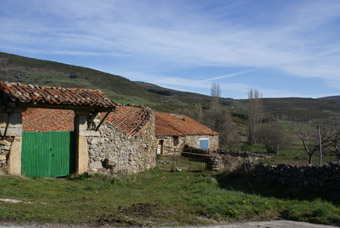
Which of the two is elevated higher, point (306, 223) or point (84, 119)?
point (84, 119)

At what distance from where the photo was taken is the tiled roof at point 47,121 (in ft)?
60.8

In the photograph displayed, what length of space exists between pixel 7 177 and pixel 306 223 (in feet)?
28.6

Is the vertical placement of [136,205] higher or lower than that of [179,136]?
lower

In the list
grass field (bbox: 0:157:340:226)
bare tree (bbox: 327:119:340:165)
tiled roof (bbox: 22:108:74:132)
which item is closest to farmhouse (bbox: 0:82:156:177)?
grass field (bbox: 0:157:340:226)

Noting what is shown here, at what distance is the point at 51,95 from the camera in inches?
444

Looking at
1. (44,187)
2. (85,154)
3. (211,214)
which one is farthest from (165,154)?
(211,214)

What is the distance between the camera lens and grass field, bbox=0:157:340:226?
22.1 feet

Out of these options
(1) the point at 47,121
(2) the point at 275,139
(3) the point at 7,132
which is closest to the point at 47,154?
(3) the point at 7,132

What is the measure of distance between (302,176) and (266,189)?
1.36 meters

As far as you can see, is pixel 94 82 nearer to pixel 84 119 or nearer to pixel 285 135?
pixel 285 135

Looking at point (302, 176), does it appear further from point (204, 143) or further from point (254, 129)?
point (254, 129)

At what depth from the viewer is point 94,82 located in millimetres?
78875

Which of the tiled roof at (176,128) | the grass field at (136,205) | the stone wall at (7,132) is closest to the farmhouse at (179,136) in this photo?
the tiled roof at (176,128)

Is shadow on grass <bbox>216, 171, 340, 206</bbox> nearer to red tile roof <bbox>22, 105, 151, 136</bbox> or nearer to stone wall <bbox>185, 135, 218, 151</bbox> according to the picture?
red tile roof <bbox>22, 105, 151, 136</bbox>
